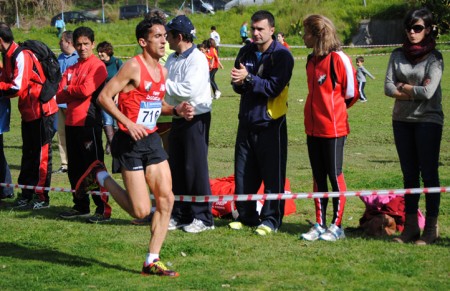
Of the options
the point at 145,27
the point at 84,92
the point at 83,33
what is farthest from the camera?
the point at 83,33

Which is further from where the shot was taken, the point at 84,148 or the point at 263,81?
the point at 84,148

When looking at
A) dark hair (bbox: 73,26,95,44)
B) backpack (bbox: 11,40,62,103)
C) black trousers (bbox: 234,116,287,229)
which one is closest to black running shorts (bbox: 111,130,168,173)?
black trousers (bbox: 234,116,287,229)

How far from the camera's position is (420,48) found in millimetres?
7324

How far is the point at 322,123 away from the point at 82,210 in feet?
10.6

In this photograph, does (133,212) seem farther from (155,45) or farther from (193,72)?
(193,72)

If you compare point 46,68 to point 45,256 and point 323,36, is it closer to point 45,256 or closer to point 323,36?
point 45,256

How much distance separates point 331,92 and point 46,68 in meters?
3.80

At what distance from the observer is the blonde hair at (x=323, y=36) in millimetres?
7660

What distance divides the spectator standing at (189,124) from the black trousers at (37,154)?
6.43ft

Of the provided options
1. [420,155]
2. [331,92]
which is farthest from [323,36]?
[420,155]

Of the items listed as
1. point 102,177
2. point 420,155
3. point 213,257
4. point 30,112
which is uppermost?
point 30,112

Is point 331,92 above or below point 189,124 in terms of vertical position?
above

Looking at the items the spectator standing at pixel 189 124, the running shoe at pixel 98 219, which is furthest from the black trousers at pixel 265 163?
the running shoe at pixel 98 219

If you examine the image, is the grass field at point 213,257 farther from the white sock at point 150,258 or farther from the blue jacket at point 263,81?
the blue jacket at point 263,81
